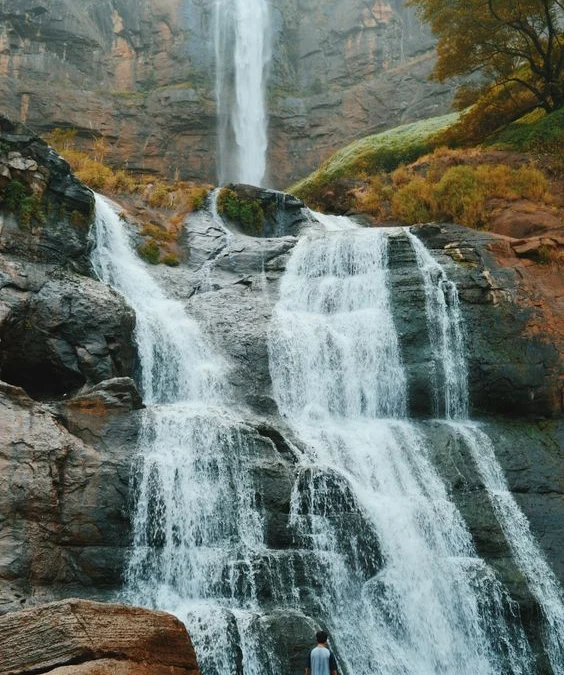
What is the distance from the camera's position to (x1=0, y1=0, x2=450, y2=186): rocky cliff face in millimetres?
32906

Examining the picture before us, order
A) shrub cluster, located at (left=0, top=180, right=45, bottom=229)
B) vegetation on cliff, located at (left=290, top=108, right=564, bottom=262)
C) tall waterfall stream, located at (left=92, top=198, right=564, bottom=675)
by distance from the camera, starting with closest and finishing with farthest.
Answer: tall waterfall stream, located at (left=92, top=198, right=564, bottom=675) → shrub cluster, located at (left=0, top=180, right=45, bottom=229) → vegetation on cliff, located at (left=290, top=108, right=564, bottom=262)

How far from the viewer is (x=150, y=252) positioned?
19.5m

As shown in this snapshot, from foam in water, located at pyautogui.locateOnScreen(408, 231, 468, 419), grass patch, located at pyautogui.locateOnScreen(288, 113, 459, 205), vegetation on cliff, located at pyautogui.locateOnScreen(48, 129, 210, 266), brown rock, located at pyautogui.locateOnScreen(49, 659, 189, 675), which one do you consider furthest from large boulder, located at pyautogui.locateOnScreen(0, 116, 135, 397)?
grass patch, located at pyautogui.locateOnScreen(288, 113, 459, 205)

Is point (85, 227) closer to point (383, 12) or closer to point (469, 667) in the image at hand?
point (469, 667)

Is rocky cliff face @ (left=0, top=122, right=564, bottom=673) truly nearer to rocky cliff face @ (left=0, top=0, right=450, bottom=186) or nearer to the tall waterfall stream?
the tall waterfall stream

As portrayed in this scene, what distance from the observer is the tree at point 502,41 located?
23.2 m

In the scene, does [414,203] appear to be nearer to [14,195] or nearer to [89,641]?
[14,195]

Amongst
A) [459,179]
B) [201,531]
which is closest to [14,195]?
[201,531]

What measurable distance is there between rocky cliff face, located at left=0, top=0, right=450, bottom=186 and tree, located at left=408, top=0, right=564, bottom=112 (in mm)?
10936

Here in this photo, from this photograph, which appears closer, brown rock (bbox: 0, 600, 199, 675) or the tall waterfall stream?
brown rock (bbox: 0, 600, 199, 675)

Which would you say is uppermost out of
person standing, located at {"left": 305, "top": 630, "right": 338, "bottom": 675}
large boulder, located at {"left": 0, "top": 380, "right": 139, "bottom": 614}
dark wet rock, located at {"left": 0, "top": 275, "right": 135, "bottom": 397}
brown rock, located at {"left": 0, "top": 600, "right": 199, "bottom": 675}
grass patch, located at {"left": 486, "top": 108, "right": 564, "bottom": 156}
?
grass patch, located at {"left": 486, "top": 108, "right": 564, "bottom": 156}

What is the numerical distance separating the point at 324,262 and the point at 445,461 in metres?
7.07

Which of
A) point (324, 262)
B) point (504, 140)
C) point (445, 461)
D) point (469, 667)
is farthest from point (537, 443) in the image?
point (504, 140)

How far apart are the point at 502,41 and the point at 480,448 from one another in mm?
17121
